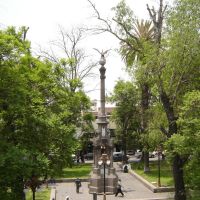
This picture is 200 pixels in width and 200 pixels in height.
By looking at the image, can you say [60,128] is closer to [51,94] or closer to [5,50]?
[51,94]

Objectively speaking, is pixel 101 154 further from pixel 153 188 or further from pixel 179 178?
pixel 179 178

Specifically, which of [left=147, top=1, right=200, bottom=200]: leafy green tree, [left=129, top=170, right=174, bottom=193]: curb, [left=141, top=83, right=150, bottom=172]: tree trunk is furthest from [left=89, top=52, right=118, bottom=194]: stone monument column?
[left=147, top=1, right=200, bottom=200]: leafy green tree

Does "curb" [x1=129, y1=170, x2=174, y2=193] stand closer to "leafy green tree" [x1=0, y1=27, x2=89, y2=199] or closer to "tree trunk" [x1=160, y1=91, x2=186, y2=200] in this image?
"tree trunk" [x1=160, y1=91, x2=186, y2=200]

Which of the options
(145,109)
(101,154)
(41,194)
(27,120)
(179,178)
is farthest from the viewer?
(145,109)

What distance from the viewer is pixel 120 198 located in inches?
1052

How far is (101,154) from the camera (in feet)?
105

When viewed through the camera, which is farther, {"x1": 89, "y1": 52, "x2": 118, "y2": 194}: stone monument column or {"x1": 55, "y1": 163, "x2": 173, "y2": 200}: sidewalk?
{"x1": 89, "y1": 52, "x2": 118, "y2": 194}: stone monument column

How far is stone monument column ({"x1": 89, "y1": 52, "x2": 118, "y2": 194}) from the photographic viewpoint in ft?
96.7

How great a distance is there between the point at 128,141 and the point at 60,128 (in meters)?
31.7

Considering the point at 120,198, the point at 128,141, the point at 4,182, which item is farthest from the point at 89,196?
the point at 128,141

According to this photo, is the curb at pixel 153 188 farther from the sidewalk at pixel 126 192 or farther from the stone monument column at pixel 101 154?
the stone monument column at pixel 101 154

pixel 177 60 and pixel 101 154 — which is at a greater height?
pixel 177 60

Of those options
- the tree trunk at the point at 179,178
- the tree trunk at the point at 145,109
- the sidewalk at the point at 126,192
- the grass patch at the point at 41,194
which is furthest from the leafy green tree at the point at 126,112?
the tree trunk at the point at 179,178

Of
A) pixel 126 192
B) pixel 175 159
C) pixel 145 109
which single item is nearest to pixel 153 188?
pixel 126 192
